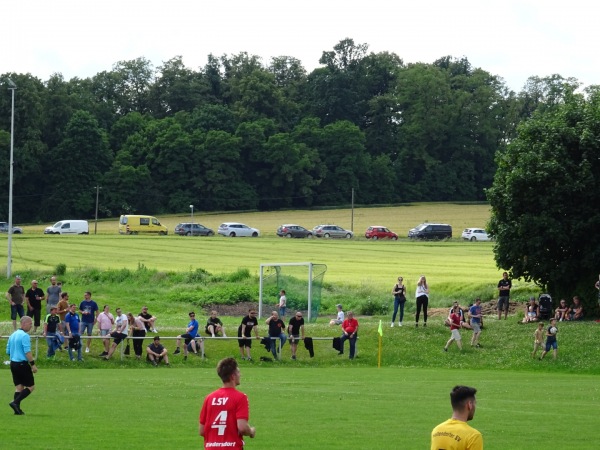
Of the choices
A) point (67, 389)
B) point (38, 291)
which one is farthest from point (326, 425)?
point (38, 291)

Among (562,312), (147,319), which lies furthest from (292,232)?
(147,319)

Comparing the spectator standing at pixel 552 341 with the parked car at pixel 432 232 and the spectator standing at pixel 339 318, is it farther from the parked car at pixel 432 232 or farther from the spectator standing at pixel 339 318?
the parked car at pixel 432 232

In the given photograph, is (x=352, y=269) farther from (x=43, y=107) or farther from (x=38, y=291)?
(x=43, y=107)

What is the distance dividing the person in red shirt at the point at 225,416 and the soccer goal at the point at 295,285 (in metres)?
34.6

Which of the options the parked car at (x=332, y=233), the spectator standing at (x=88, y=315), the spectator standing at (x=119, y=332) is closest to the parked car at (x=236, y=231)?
the parked car at (x=332, y=233)

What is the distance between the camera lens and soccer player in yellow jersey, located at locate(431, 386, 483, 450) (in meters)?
8.81

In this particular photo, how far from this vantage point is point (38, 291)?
38.0 m

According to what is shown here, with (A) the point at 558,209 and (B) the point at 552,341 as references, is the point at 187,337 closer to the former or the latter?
(B) the point at 552,341

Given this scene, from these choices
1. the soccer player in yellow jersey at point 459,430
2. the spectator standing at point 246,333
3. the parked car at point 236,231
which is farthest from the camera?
the parked car at point 236,231

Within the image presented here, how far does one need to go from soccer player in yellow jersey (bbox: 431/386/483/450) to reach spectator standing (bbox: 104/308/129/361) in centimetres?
2565

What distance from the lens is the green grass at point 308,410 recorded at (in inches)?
624

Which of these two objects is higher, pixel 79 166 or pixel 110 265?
pixel 79 166

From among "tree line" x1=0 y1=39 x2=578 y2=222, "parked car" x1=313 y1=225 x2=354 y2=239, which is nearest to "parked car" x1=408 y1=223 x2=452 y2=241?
"parked car" x1=313 y1=225 x2=354 y2=239

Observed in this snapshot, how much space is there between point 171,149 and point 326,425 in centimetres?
11967
